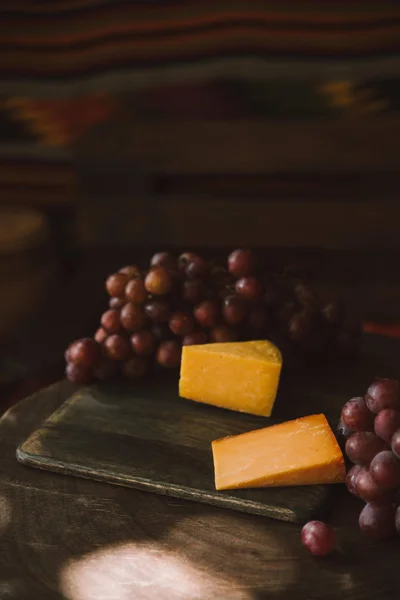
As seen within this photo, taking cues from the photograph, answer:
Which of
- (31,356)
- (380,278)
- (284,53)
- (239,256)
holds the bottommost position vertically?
(380,278)

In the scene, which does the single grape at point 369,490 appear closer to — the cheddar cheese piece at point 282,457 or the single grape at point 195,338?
the cheddar cheese piece at point 282,457

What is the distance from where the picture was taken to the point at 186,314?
0.89m

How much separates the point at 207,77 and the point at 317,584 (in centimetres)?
166

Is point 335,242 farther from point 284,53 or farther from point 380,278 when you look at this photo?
point 284,53

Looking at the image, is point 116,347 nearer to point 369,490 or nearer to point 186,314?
point 186,314

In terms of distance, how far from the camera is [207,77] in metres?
2.00

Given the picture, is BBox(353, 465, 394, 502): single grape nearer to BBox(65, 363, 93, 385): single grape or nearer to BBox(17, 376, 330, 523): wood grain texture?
BBox(17, 376, 330, 523): wood grain texture

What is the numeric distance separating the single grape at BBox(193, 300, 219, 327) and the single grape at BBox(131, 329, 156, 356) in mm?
66

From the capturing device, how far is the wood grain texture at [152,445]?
26.2 inches

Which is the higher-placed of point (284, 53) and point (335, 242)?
point (284, 53)

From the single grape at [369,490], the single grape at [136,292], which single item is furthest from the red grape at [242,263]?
the single grape at [369,490]

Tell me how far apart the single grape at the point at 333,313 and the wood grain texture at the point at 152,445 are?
0.13m

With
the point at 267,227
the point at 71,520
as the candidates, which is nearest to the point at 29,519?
the point at 71,520

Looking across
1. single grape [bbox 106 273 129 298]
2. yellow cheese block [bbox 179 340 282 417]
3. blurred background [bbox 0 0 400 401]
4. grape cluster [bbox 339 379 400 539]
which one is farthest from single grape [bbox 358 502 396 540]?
blurred background [bbox 0 0 400 401]
